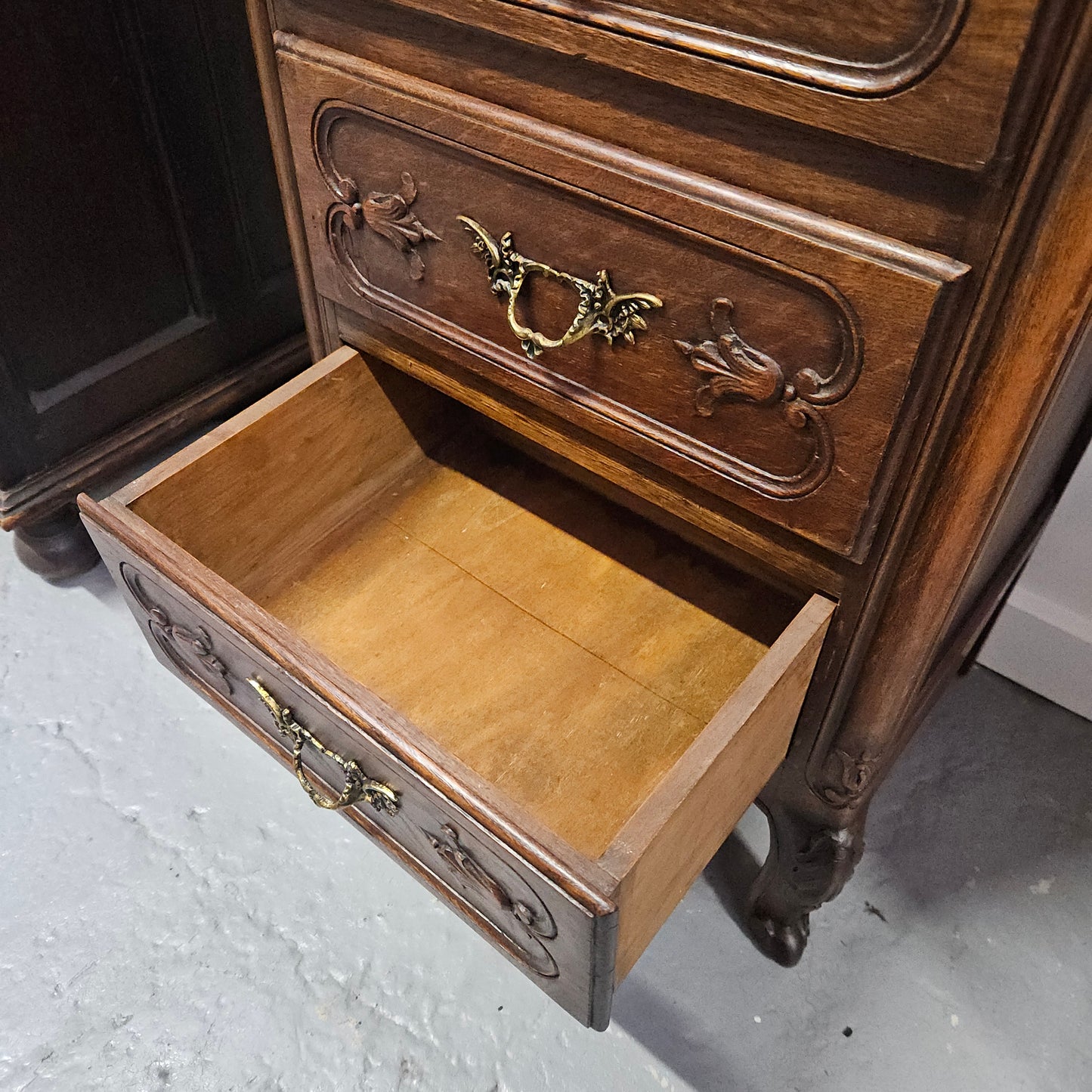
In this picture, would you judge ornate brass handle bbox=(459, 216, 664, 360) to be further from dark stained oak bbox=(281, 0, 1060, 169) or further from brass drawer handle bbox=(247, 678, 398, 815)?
brass drawer handle bbox=(247, 678, 398, 815)

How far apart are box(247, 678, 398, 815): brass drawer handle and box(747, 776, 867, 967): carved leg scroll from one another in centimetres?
29

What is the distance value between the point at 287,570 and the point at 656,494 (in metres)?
0.33

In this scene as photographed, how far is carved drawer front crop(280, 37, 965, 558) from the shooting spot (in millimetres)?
442

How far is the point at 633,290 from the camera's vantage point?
0.51 m

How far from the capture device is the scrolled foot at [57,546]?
1047mm

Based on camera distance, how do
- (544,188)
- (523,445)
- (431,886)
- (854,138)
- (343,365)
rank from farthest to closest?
(523,445) → (343,365) → (431,886) → (544,188) → (854,138)

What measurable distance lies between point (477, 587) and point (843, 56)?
495 mm

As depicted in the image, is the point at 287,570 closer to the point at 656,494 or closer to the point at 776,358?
the point at 656,494

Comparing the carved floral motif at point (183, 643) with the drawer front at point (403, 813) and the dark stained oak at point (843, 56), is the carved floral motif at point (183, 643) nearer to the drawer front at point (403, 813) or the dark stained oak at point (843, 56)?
the drawer front at point (403, 813)

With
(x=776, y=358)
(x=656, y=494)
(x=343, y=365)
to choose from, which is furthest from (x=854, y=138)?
(x=343, y=365)

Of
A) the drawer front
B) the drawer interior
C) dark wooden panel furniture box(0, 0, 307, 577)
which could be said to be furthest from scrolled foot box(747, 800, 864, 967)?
dark wooden panel furniture box(0, 0, 307, 577)

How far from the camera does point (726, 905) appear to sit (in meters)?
0.87

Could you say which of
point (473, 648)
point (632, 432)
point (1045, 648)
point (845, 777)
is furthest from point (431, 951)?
point (1045, 648)

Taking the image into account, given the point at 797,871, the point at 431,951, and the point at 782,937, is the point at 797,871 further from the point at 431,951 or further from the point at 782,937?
the point at 431,951
